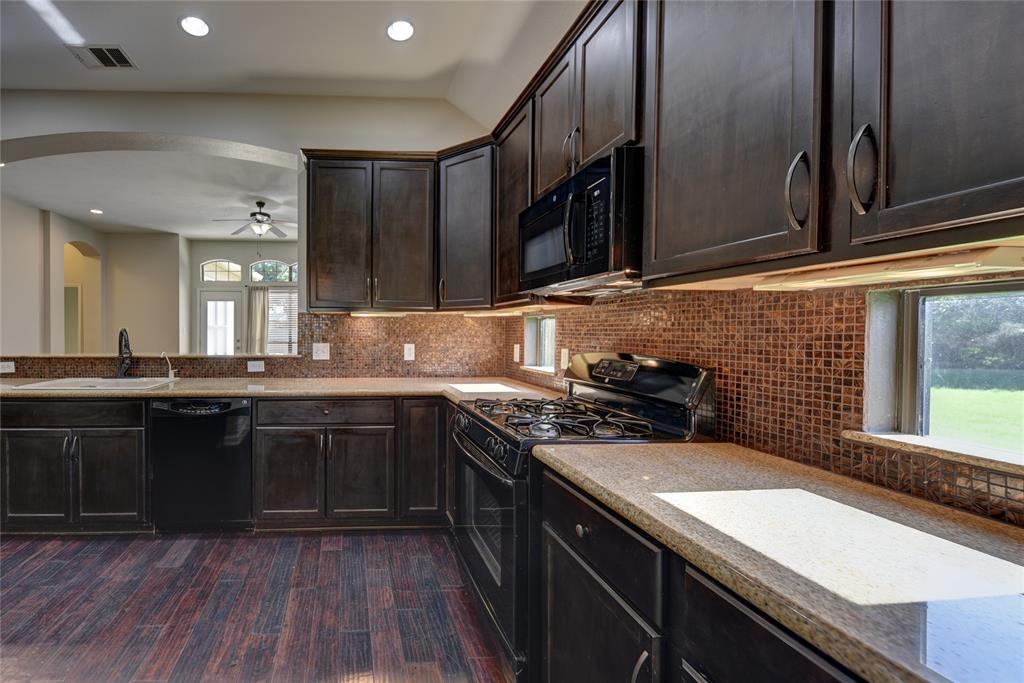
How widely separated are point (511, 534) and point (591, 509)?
57 centimetres

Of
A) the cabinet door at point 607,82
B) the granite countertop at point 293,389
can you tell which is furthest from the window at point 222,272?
the cabinet door at point 607,82

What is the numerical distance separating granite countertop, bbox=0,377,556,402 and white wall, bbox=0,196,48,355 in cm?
304

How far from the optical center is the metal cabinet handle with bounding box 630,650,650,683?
3.27ft

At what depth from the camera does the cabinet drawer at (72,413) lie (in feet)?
9.82

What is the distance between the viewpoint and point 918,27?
2.58 feet

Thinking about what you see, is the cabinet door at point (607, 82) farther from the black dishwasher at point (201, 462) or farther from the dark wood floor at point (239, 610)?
the black dishwasher at point (201, 462)

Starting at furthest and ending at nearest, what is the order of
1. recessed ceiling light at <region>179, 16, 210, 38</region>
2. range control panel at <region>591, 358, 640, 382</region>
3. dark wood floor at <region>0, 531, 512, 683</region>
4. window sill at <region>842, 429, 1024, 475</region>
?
recessed ceiling light at <region>179, 16, 210, 38</region> → range control panel at <region>591, 358, 640, 382</region> → dark wood floor at <region>0, 531, 512, 683</region> → window sill at <region>842, 429, 1024, 475</region>

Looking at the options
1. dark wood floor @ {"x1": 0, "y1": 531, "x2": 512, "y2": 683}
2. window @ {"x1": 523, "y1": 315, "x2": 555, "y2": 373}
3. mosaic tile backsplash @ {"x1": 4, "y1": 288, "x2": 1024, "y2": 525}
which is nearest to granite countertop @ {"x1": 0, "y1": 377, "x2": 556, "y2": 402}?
window @ {"x1": 523, "y1": 315, "x2": 555, "y2": 373}

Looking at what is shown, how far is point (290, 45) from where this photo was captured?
9.37ft

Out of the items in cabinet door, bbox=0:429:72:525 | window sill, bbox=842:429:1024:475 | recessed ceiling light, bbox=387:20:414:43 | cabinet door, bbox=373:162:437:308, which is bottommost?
cabinet door, bbox=0:429:72:525

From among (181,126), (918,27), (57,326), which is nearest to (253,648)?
(918,27)

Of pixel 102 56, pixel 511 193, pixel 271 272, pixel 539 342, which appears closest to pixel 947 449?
pixel 511 193

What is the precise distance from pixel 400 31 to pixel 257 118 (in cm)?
127

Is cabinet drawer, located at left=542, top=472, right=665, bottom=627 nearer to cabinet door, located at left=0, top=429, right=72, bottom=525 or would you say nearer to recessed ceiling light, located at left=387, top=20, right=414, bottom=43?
recessed ceiling light, located at left=387, top=20, right=414, bottom=43
